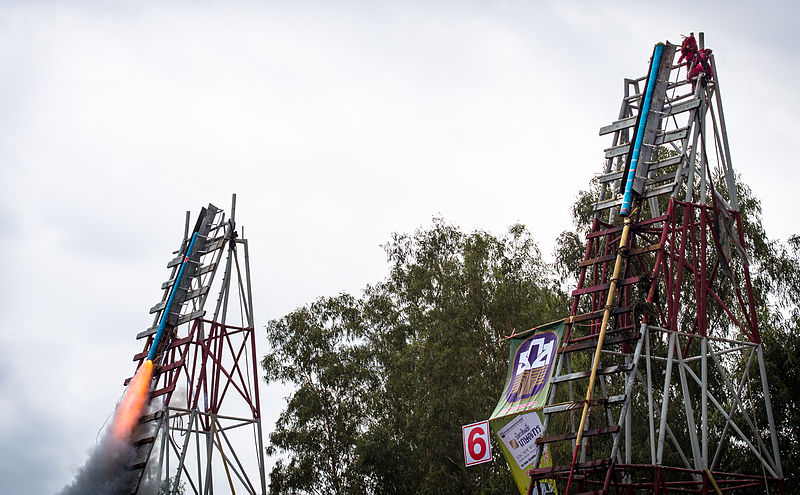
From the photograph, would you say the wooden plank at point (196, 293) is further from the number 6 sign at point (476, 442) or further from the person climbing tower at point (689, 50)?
the person climbing tower at point (689, 50)

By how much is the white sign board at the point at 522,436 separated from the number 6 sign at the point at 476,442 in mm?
6552

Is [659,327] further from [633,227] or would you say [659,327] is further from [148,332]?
[148,332]

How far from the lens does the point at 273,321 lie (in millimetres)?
48406

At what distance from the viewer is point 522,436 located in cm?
2014

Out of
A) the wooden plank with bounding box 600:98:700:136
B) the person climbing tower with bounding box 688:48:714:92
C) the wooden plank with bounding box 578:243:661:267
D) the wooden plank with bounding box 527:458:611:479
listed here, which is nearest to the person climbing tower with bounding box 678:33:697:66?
the person climbing tower with bounding box 688:48:714:92

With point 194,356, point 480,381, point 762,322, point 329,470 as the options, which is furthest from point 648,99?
point 329,470

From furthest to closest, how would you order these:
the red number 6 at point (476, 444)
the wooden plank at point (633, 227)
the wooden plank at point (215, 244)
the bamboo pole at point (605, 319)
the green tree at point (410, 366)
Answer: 1. the green tree at point (410, 366)
2. the wooden plank at point (215, 244)
3. the red number 6 at point (476, 444)
4. the wooden plank at point (633, 227)
5. the bamboo pole at point (605, 319)

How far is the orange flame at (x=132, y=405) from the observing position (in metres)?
26.1

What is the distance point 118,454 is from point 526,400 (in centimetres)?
1290

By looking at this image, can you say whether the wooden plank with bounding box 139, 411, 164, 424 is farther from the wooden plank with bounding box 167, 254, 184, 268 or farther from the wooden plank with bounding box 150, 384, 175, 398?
the wooden plank with bounding box 167, 254, 184, 268

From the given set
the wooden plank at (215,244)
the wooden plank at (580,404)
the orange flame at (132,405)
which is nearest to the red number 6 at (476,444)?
the wooden plank at (580,404)

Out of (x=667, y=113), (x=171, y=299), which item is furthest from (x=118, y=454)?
(x=667, y=113)

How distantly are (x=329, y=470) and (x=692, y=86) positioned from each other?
96.5 ft

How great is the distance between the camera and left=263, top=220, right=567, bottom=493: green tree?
35.9m
